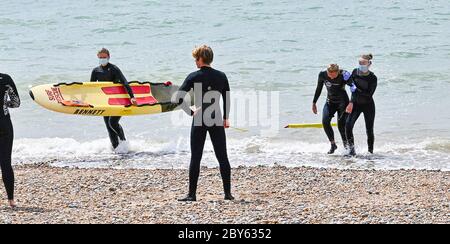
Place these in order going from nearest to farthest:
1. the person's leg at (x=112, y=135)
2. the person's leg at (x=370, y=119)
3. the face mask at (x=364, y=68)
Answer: the face mask at (x=364, y=68) → the person's leg at (x=370, y=119) → the person's leg at (x=112, y=135)

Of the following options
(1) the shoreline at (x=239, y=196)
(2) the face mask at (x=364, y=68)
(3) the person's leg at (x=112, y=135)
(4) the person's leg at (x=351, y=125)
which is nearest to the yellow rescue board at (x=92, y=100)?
(3) the person's leg at (x=112, y=135)

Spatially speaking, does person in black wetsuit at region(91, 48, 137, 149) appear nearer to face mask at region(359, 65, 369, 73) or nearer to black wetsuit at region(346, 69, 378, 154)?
black wetsuit at region(346, 69, 378, 154)

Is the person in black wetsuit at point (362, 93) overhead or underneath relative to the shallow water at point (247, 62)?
overhead

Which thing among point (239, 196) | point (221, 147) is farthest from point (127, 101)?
point (221, 147)

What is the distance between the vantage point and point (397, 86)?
2008 centimetres

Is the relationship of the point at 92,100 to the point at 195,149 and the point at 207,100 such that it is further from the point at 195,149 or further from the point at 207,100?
the point at 207,100

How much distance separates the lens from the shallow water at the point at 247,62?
562 inches

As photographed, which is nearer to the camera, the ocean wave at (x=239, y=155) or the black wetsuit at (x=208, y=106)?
the black wetsuit at (x=208, y=106)

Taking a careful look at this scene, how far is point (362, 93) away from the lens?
13.0m

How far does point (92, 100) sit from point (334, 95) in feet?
12.7

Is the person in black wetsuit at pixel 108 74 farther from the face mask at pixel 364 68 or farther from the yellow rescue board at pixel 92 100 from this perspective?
the face mask at pixel 364 68
